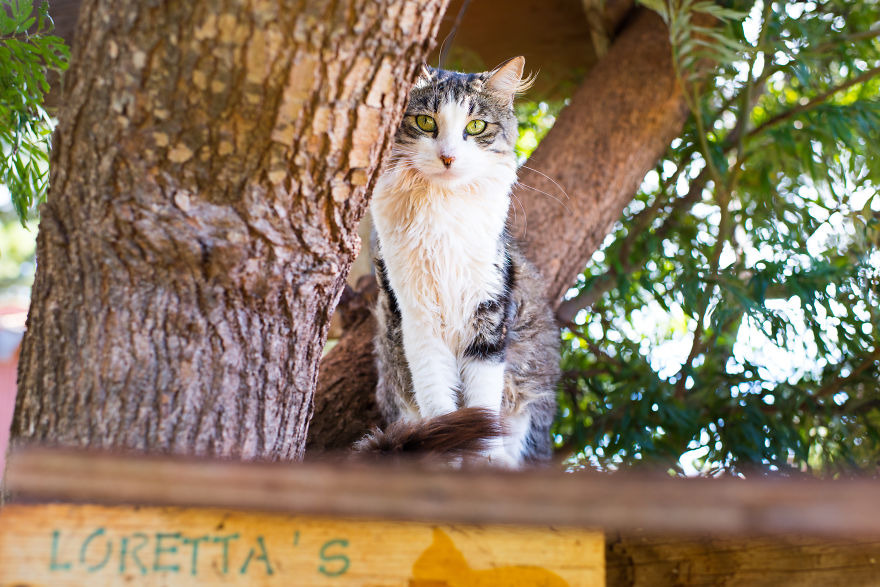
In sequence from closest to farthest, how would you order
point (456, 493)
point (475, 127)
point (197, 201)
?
1. point (456, 493)
2. point (197, 201)
3. point (475, 127)

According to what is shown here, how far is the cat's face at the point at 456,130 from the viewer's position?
7.96 feet

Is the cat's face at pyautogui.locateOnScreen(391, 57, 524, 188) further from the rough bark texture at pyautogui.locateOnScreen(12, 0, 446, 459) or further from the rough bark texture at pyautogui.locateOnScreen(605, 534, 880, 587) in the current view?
the rough bark texture at pyautogui.locateOnScreen(605, 534, 880, 587)

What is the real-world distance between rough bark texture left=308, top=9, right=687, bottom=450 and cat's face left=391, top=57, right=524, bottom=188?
30.8 inches

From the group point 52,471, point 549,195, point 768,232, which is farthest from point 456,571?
point 768,232

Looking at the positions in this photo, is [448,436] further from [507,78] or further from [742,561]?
[507,78]

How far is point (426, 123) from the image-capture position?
250 cm

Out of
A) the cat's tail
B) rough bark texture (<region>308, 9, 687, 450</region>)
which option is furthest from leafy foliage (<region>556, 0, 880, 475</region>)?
the cat's tail

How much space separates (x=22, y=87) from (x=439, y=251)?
4.73ft

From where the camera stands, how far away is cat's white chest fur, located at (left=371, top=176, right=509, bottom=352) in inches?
96.3

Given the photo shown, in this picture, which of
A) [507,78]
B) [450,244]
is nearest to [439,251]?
[450,244]

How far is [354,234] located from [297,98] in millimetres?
414

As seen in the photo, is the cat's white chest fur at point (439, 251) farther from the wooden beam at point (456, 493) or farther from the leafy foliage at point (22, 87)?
the wooden beam at point (456, 493)

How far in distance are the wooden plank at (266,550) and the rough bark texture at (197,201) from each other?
0.35 meters

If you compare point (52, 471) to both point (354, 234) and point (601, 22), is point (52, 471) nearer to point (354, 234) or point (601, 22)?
point (354, 234)
